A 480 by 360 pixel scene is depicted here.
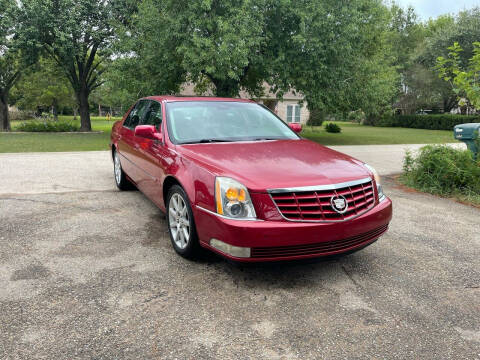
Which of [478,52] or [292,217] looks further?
[478,52]

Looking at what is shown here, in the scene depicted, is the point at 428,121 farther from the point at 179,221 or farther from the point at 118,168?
the point at 179,221

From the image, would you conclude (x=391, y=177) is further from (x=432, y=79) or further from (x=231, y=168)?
(x=432, y=79)

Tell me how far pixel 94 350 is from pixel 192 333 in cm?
61

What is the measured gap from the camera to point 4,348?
7.66 feet

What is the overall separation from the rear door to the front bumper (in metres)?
2.35

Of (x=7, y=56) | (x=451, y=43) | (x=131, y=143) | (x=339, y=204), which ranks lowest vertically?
(x=339, y=204)

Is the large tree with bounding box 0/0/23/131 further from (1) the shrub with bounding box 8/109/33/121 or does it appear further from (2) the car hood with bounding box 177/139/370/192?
(1) the shrub with bounding box 8/109/33/121

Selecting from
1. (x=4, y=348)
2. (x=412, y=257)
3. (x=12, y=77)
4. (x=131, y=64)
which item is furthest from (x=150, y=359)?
(x=12, y=77)

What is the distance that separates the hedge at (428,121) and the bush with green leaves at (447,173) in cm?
2856

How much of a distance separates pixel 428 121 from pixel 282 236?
131ft

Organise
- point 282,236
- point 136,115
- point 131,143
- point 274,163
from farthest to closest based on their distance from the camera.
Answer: point 136,115, point 131,143, point 274,163, point 282,236

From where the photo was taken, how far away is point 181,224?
12.0ft

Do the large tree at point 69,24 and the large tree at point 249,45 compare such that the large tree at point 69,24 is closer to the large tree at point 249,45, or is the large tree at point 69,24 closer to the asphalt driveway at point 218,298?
the large tree at point 249,45

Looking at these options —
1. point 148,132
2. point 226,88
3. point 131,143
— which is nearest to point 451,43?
point 226,88
